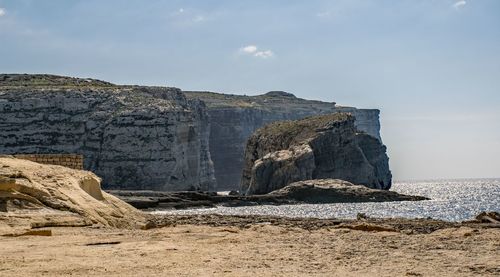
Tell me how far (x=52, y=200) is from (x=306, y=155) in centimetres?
10953

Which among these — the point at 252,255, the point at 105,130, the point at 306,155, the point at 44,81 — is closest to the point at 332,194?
the point at 306,155

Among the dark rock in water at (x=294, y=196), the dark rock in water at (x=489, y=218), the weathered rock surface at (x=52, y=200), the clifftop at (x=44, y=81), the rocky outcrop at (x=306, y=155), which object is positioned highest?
the clifftop at (x=44, y=81)

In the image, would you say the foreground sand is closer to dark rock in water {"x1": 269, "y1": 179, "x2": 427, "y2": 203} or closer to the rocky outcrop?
dark rock in water {"x1": 269, "y1": 179, "x2": 427, "y2": 203}

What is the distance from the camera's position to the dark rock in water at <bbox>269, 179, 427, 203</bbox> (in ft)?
372

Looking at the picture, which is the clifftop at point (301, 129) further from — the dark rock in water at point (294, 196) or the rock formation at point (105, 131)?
the dark rock in water at point (294, 196)

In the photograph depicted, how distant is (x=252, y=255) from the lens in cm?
1534

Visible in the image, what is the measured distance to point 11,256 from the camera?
15.5 meters

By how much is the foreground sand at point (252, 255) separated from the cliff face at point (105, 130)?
114532 millimetres

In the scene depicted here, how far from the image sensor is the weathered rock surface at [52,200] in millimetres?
23047

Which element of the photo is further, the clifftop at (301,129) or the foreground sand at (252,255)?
the clifftop at (301,129)

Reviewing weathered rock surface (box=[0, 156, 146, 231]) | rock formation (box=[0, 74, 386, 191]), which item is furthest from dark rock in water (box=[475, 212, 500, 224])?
rock formation (box=[0, 74, 386, 191])

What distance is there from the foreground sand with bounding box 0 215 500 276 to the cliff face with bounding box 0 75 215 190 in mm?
114532

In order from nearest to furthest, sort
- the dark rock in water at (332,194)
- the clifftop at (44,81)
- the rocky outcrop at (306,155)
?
the dark rock in water at (332,194) < the rocky outcrop at (306,155) < the clifftop at (44,81)

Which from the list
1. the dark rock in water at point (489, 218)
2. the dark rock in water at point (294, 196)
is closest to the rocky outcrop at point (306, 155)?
the dark rock in water at point (294, 196)
